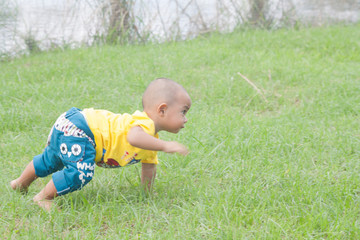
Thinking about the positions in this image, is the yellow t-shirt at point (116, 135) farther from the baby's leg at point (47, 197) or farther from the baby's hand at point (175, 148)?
the baby's leg at point (47, 197)

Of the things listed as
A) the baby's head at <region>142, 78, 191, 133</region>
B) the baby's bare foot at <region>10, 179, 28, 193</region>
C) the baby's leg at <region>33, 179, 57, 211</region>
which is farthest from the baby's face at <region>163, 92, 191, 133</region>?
the baby's bare foot at <region>10, 179, 28, 193</region>

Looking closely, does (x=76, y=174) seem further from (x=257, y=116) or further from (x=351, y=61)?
(x=351, y=61)

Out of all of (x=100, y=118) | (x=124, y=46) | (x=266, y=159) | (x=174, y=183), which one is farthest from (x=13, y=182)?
(x=124, y=46)

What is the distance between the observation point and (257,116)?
4.59m

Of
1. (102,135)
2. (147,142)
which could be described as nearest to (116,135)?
(102,135)

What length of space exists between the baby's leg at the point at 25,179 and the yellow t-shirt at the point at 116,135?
46cm

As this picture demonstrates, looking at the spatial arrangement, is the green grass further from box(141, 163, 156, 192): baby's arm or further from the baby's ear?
the baby's ear

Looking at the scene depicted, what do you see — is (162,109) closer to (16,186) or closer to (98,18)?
(16,186)

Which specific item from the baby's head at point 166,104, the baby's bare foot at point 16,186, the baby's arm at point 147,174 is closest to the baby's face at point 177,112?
the baby's head at point 166,104

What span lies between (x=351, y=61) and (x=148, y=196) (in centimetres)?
422

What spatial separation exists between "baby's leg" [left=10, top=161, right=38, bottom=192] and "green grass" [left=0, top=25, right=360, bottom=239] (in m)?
0.06

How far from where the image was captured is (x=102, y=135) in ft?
9.00

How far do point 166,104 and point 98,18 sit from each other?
472 cm

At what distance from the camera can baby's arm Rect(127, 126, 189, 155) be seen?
2.52 metres
